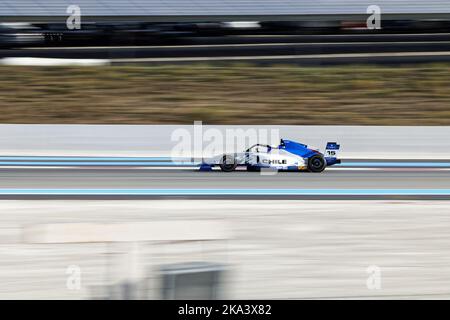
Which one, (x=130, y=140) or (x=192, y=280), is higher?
(x=130, y=140)

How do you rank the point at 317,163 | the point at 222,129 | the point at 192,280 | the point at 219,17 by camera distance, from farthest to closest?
the point at 219,17 → the point at 222,129 → the point at 317,163 → the point at 192,280

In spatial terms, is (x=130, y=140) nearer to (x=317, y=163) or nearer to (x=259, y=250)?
(x=317, y=163)

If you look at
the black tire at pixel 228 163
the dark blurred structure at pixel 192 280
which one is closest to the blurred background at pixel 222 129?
the dark blurred structure at pixel 192 280

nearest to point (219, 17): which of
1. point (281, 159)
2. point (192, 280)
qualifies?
point (281, 159)

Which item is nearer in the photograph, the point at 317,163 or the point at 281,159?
the point at 281,159

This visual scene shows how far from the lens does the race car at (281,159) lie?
13672 mm

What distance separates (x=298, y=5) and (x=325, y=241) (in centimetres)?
2241

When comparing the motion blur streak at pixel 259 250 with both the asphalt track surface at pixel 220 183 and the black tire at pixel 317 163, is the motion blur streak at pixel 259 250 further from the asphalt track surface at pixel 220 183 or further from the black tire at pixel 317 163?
the black tire at pixel 317 163

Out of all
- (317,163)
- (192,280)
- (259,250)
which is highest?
(317,163)

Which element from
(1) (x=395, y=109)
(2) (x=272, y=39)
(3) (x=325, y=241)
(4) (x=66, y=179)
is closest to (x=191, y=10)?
(2) (x=272, y=39)

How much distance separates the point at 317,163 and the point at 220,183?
2116 millimetres

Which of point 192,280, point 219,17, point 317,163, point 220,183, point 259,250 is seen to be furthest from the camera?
point 219,17

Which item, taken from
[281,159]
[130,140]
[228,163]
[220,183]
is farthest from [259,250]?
[130,140]

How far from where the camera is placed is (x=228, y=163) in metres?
13.9
